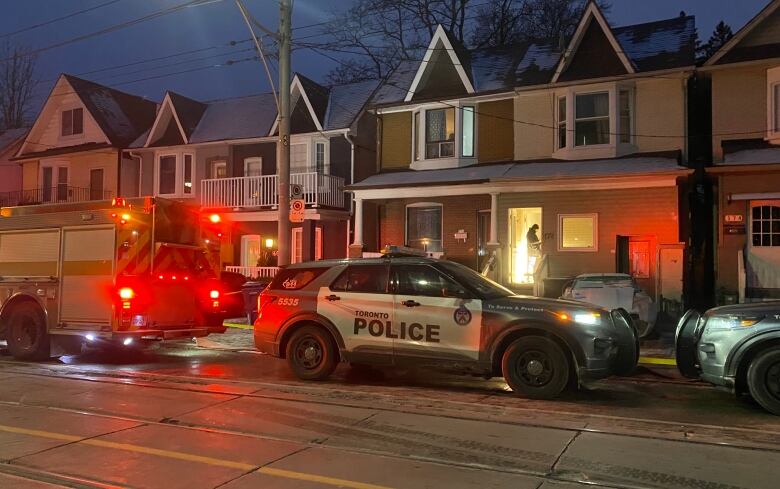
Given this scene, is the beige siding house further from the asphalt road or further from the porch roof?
the asphalt road

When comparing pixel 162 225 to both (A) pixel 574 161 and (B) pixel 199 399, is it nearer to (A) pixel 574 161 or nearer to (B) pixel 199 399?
(B) pixel 199 399

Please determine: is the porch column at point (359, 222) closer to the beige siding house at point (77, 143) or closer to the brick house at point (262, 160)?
the brick house at point (262, 160)

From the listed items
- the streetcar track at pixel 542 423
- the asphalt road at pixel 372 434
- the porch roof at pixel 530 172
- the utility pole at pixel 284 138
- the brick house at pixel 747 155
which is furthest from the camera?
the porch roof at pixel 530 172

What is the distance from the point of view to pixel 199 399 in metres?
8.00

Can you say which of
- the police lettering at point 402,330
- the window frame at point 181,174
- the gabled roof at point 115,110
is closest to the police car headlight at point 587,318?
the police lettering at point 402,330

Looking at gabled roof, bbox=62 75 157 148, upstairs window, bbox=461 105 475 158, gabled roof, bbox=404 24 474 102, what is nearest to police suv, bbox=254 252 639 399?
upstairs window, bbox=461 105 475 158

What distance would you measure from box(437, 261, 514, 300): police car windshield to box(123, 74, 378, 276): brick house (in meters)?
13.9

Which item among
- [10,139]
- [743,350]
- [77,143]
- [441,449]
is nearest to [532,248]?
[743,350]

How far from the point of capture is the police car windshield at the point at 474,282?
27.6 ft

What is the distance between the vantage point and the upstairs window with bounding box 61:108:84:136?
29.3 metres

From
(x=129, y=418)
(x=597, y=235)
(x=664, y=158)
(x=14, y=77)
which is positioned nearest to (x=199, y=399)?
(x=129, y=418)

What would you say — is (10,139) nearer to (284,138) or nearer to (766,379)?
(284,138)

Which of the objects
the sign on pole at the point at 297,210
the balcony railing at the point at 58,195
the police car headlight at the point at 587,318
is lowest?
the police car headlight at the point at 587,318

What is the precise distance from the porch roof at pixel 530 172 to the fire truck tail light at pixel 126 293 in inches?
371
